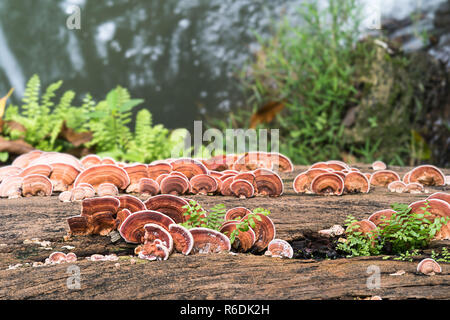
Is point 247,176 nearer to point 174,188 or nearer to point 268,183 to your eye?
point 268,183

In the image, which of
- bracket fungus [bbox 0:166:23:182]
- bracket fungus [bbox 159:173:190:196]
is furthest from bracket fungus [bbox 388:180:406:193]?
bracket fungus [bbox 0:166:23:182]

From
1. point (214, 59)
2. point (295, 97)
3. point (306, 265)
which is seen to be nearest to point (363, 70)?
point (295, 97)

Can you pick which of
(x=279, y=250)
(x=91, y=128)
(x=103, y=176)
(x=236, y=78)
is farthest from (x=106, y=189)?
(x=236, y=78)

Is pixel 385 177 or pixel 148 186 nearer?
pixel 148 186

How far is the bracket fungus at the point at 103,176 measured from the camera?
2.71m

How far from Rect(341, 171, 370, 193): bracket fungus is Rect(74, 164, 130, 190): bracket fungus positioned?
159cm

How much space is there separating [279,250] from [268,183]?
807 mm

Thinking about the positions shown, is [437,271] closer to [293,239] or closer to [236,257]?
[293,239]

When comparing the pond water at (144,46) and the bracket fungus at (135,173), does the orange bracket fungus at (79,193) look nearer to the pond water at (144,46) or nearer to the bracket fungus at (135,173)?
the bracket fungus at (135,173)

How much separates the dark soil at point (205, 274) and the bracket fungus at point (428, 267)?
0.03 m

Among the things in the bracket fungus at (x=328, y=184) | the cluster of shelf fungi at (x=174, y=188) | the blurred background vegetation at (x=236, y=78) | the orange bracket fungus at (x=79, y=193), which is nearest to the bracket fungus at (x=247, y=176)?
the cluster of shelf fungi at (x=174, y=188)

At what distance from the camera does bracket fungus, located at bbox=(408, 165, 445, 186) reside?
303 centimetres

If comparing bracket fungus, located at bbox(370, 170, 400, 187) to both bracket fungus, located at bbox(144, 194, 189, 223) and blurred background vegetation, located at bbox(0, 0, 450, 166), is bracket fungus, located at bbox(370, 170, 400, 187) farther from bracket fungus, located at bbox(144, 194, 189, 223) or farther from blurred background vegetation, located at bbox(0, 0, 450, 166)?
blurred background vegetation, located at bbox(0, 0, 450, 166)

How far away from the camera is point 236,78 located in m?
8.88
